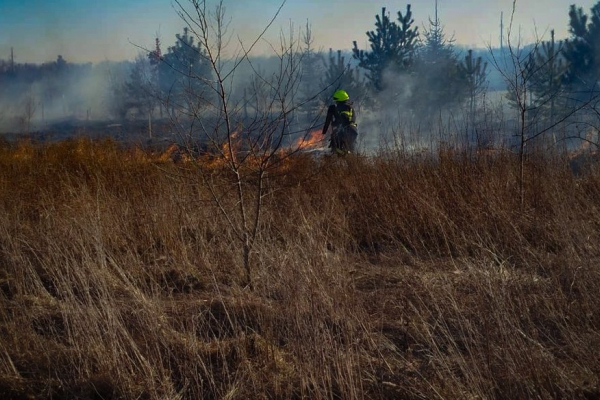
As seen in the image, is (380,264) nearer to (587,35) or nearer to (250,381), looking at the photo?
(250,381)

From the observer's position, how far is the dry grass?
2.54m

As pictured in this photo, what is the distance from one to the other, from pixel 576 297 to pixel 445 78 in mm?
20031

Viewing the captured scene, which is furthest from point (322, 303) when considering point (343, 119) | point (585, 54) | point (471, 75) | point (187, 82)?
point (471, 75)

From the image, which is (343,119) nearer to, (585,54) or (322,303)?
(322,303)

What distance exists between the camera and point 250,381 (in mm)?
2660

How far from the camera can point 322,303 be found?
3.00 m

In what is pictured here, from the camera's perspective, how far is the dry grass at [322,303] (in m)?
2.54

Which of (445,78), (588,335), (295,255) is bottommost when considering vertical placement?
(588,335)

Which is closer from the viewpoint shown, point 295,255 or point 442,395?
point 442,395

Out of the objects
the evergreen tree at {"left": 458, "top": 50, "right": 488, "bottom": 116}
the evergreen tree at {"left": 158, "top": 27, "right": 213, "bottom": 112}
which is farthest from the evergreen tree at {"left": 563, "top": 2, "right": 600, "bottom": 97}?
the evergreen tree at {"left": 158, "top": 27, "right": 213, "bottom": 112}

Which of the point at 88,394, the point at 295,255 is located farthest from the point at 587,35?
the point at 88,394

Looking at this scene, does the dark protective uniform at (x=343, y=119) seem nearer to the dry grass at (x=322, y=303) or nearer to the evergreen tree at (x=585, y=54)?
the dry grass at (x=322, y=303)

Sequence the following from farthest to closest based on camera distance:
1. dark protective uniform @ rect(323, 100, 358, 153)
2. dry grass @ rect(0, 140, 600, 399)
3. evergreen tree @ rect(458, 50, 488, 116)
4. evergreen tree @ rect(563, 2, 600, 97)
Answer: evergreen tree @ rect(458, 50, 488, 116), evergreen tree @ rect(563, 2, 600, 97), dark protective uniform @ rect(323, 100, 358, 153), dry grass @ rect(0, 140, 600, 399)

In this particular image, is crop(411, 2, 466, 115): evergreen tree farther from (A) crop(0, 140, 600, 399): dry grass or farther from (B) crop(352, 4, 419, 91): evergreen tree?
(A) crop(0, 140, 600, 399): dry grass
